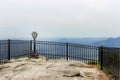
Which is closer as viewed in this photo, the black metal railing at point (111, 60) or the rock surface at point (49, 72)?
the black metal railing at point (111, 60)

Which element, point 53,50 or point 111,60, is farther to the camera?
point 53,50

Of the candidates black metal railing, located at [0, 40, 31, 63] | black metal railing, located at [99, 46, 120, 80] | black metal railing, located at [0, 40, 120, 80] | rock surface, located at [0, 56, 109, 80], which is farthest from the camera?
black metal railing, located at [0, 40, 31, 63]

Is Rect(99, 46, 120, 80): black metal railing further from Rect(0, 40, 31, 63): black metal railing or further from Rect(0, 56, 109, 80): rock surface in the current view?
Rect(0, 40, 31, 63): black metal railing

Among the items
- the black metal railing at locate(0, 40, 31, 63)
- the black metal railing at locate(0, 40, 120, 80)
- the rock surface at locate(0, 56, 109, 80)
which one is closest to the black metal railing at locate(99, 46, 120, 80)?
the black metal railing at locate(0, 40, 120, 80)

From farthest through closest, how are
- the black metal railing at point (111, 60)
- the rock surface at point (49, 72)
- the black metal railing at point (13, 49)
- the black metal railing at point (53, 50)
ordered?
the black metal railing at point (13, 49) → the black metal railing at point (53, 50) → the rock surface at point (49, 72) → the black metal railing at point (111, 60)

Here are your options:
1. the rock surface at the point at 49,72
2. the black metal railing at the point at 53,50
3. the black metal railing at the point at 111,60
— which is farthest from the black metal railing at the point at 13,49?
the black metal railing at the point at 111,60

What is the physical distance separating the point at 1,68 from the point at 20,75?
2.83m

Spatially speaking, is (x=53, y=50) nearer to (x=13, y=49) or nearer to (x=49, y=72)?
(x=13, y=49)

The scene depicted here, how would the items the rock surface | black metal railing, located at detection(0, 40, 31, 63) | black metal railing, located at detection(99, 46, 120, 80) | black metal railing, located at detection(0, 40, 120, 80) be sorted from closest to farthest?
black metal railing, located at detection(99, 46, 120, 80)
the rock surface
black metal railing, located at detection(0, 40, 120, 80)
black metal railing, located at detection(0, 40, 31, 63)

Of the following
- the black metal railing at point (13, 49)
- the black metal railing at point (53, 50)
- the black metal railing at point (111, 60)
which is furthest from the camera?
the black metal railing at point (13, 49)

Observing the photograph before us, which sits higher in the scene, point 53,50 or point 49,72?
point 53,50

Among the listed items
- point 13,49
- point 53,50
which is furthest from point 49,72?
point 53,50

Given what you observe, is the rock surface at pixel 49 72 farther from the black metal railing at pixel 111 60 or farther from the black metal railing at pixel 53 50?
the black metal railing at pixel 53 50

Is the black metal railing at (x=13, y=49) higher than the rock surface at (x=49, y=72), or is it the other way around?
the black metal railing at (x=13, y=49)
